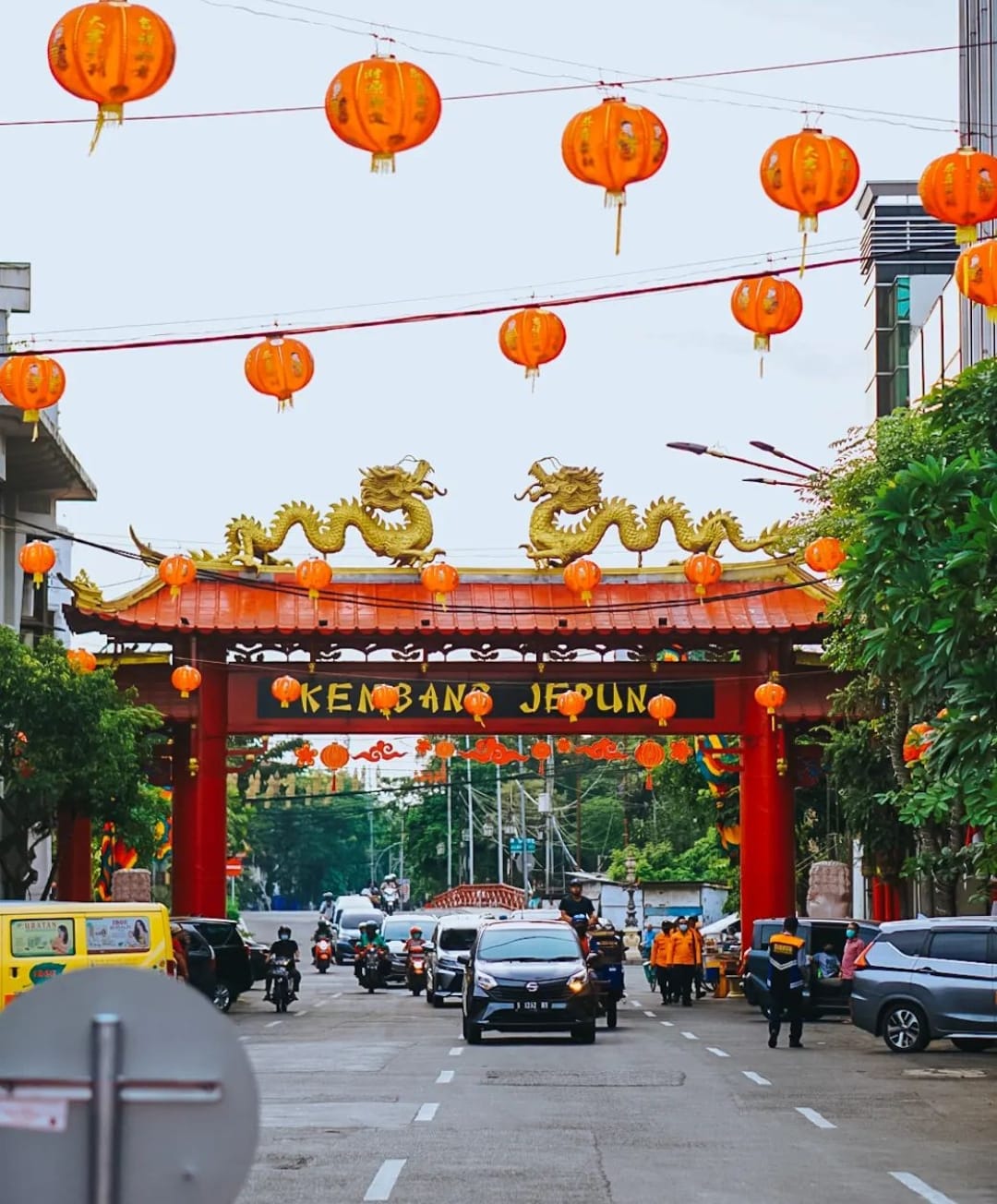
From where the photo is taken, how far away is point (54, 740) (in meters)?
34.4

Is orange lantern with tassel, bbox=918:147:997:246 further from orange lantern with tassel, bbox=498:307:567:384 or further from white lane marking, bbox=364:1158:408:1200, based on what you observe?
white lane marking, bbox=364:1158:408:1200

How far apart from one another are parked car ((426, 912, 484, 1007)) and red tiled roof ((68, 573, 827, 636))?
5849 mm

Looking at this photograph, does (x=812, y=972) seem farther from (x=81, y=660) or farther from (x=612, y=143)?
(x=612, y=143)

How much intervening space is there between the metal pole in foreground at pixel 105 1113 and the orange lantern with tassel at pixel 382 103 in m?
8.64

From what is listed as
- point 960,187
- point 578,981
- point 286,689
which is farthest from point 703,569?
point 960,187

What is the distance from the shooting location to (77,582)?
121 feet

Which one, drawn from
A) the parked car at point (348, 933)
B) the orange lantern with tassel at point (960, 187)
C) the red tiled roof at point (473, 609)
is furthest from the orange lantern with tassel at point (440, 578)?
the parked car at point (348, 933)

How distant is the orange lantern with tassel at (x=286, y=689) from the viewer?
36781mm

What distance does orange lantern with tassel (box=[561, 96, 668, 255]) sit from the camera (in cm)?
1422

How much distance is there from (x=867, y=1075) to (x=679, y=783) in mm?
35220

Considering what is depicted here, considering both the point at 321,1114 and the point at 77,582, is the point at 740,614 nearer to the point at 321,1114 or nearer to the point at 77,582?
the point at 77,582

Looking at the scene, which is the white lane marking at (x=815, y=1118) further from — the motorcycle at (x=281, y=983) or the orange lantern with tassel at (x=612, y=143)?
the motorcycle at (x=281, y=983)

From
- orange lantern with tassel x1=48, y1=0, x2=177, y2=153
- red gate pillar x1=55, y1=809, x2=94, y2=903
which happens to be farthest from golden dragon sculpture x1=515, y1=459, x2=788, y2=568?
orange lantern with tassel x1=48, y1=0, x2=177, y2=153

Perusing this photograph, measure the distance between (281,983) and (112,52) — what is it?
25642 mm
